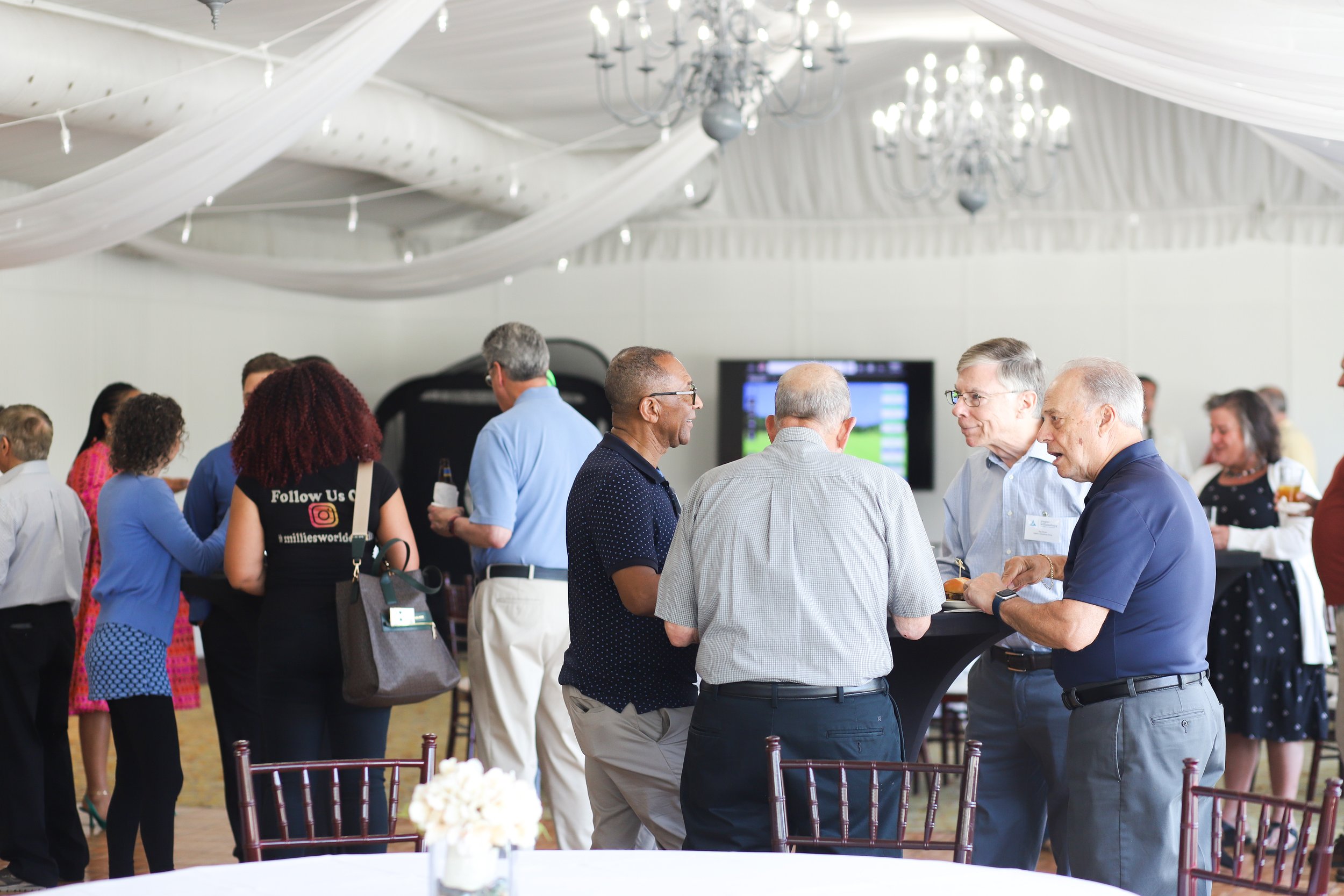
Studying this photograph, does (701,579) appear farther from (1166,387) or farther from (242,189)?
(1166,387)

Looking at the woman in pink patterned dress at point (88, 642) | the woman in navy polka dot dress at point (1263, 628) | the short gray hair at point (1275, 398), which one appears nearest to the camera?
the woman in navy polka dot dress at point (1263, 628)

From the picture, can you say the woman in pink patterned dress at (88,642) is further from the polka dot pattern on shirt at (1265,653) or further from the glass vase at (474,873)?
the polka dot pattern on shirt at (1265,653)

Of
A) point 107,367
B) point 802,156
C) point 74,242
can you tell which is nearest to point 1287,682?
point 74,242

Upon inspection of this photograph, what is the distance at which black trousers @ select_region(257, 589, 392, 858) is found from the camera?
3395mm

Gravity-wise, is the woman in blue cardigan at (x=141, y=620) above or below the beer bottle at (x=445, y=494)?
below

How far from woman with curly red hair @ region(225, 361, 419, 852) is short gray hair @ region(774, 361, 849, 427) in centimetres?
121

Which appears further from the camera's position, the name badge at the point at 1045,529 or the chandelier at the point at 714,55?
the chandelier at the point at 714,55

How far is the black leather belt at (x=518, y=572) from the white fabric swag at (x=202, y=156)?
1.76 meters

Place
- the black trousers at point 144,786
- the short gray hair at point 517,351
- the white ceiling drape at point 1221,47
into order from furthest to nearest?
the short gray hair at point 517,351 → the black trousers at point 144,786 → the white ceiling drape at point 1221,47

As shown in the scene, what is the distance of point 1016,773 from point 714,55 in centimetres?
331

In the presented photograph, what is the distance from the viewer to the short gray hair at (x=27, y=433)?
13.8 feet

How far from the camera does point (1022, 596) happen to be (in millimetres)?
3062

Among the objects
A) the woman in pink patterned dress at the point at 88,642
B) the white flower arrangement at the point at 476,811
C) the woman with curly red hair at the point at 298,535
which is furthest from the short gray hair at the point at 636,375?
the woman in pink patterned dress at the point at 88,642

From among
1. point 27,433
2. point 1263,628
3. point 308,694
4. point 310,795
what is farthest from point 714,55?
point 310,795
